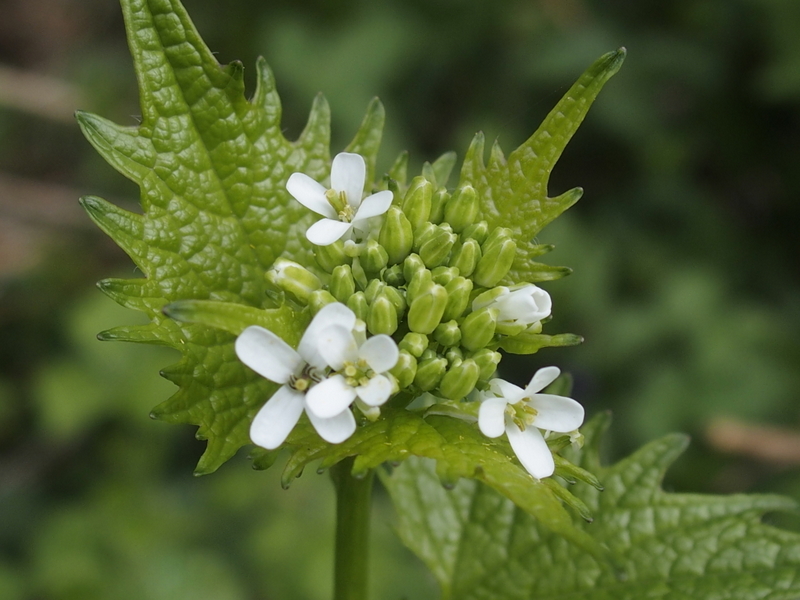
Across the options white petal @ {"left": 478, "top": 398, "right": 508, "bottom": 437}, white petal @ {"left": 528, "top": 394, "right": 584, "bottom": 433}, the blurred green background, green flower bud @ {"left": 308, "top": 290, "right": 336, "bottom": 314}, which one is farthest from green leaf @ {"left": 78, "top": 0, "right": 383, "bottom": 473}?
the blurred green background

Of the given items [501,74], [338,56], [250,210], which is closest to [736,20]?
[501,74]

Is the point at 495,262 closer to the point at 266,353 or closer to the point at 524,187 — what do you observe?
the point at 524,187

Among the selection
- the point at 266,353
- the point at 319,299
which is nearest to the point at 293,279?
the point at 319,299

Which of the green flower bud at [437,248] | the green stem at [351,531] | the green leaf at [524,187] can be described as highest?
the green leaf at [524,187]

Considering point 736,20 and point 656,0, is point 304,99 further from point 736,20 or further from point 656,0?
point 736,20

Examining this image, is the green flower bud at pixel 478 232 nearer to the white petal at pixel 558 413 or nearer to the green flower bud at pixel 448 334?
the green flower bud at pixel 448 334

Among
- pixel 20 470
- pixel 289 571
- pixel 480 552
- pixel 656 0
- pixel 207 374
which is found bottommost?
pixel 20 470

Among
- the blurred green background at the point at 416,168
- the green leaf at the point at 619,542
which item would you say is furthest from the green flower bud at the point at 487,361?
the blurred green background at the point at 416,168
